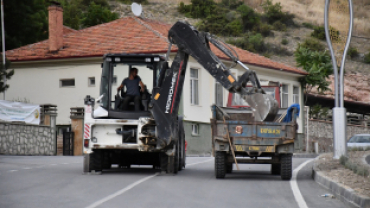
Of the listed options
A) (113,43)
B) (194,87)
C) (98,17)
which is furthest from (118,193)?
(98,17)

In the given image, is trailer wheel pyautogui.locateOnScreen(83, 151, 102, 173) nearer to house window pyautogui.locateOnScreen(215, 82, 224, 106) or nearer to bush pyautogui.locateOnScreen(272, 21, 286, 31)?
house window pyautogui.locateOnScreen(215, 82, 224, 106)

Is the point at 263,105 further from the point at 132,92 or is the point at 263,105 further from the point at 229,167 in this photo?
the point at 132,92

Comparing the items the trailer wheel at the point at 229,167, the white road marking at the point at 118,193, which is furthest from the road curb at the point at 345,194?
the white road marking at the point at 118,193

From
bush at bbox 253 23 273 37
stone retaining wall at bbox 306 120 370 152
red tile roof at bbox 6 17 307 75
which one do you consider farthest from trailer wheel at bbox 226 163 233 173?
bush at bbox 253 23 273 37

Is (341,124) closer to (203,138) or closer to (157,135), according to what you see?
(157,135)

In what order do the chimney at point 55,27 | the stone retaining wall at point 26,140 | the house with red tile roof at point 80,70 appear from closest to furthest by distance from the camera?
the stone retaining wall at point 26,140, the house with red tile roof at point 80,70, the chimney at point 55,27

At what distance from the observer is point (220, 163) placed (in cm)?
1532

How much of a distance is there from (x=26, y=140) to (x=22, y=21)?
68.9 ft

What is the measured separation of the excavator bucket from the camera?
15.1 m

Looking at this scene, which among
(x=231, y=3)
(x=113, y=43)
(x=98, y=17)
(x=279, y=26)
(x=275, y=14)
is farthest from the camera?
(x=231, y=3)

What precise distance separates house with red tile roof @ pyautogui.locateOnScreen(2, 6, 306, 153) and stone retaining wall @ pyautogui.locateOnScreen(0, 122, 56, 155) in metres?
8.39

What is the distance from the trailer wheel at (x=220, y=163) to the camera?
15.2 meters

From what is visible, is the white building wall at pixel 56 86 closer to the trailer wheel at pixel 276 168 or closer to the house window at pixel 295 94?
the house window at pixel 295 94

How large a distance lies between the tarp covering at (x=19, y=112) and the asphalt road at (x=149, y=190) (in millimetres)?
13157
